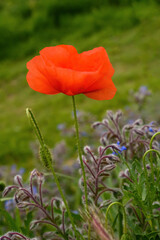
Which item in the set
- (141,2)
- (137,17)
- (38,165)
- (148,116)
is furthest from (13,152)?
(141,2)

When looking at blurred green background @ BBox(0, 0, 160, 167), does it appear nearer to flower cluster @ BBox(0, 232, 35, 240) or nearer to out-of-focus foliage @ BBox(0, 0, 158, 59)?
out-of-focus foliage @ BBox(0, 0, 158, 59)

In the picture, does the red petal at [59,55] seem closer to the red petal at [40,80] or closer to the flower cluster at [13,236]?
the red petal at [40,80]

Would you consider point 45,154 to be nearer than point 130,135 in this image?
Yes

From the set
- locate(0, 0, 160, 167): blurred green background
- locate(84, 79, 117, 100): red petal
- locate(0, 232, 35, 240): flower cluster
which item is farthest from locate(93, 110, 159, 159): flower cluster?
locate(0, 0, 160, 167): blurred green background

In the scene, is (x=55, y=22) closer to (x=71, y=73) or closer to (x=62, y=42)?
(x=62, y=42)

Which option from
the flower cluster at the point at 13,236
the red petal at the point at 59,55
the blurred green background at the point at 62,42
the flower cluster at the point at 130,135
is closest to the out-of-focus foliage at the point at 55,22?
the blurred green background at the point at 62,42

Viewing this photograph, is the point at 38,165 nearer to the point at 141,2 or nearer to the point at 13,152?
the point at 13,152

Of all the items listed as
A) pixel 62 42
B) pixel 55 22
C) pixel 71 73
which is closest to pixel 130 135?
pixel 71 73
